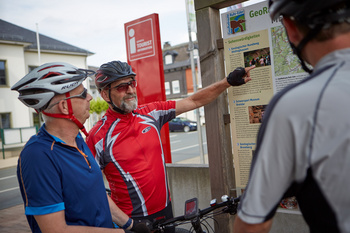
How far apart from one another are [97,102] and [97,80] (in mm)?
34717

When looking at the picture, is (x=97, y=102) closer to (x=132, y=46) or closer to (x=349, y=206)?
(x=132, y=46)

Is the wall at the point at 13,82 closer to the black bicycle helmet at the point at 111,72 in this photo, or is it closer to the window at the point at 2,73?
the window at the point at 2,73

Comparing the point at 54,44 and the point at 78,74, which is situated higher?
the point at 54,44

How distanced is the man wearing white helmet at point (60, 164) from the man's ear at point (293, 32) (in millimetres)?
1433

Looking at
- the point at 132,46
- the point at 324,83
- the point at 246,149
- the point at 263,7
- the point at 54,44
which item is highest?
the point at 54,44

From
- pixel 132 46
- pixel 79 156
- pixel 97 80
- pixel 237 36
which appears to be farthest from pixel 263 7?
pixel 132 46

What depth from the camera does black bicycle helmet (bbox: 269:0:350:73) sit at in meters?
0.95

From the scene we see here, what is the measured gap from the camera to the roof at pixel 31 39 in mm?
26844

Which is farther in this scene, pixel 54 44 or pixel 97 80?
pixel 54 44

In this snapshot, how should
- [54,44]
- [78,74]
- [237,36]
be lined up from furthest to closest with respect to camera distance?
[54,44], [237,36], [78,74]

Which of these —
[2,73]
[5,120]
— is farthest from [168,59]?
[5,120]

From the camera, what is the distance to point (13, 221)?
22.4 ft

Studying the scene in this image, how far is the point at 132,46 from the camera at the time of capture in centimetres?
602

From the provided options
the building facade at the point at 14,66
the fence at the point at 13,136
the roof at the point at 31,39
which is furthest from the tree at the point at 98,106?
the fence at the point at 13,136
